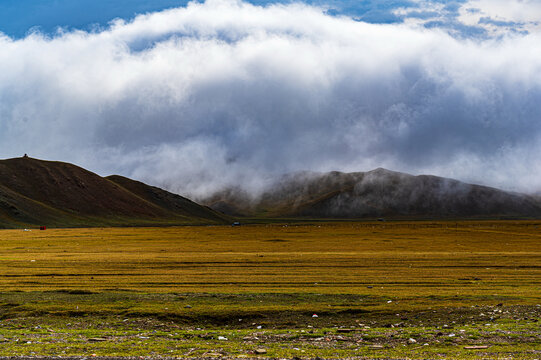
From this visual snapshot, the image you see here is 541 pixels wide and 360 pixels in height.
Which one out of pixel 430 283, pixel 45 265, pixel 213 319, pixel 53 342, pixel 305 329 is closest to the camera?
pixel 53 342

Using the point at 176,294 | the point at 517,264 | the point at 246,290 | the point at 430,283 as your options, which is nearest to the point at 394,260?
the point at 517,264

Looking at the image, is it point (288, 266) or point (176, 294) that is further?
point (288, 266)

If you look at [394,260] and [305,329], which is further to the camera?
[394,260]

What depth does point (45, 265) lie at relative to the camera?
42.5 m

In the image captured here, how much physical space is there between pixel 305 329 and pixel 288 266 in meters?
21.9

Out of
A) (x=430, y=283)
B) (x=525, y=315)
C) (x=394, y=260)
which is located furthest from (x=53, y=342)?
(x=394, y=260)

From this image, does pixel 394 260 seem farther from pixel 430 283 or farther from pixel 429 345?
pixel 429 345

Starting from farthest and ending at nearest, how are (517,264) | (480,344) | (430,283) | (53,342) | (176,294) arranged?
(517,264), (430,283), (176,294), (53,342), (480,344)

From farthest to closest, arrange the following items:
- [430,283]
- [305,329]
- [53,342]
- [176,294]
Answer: [430,283] < [176,294] < [305,329] < [53,342]

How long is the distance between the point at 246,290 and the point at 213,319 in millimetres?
6811

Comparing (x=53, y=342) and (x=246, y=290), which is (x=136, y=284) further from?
(x=53, y=342)

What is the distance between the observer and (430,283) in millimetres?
28672

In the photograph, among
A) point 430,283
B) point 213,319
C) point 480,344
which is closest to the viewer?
point 480,344

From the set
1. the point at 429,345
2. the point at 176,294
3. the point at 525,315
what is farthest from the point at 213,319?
the point at 525,315
